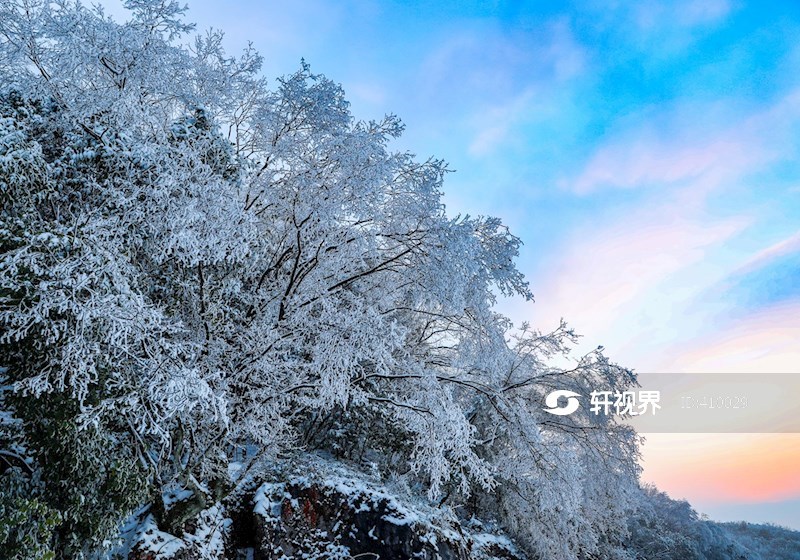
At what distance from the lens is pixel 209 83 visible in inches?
326

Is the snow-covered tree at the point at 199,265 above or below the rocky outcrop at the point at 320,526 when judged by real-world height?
above

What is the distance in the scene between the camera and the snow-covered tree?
4.76 meters

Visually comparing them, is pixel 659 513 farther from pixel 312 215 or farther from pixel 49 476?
pixel 49 476

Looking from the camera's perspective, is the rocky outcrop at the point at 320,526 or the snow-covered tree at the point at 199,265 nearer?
the snow-covered tree at the point at 199,265

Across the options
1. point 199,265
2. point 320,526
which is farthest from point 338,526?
point 199,265

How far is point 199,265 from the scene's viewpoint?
6.09 metres

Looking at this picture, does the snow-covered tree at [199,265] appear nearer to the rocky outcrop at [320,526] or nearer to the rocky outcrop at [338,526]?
the rocky outcrop at [320,526]

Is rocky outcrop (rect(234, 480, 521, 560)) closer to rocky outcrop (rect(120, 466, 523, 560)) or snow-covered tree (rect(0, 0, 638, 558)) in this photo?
rocky outcrop (rect(120, 466, 523, 560))

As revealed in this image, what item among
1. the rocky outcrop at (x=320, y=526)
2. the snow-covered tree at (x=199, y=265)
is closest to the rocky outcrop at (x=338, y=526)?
the rocky outcrop at (x=320, y=526)

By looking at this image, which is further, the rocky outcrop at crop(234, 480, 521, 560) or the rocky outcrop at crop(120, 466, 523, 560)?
the rocky outcrop at crop(234, 480, 521, 560)

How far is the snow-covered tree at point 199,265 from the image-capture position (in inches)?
187

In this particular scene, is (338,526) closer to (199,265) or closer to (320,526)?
(320,526)

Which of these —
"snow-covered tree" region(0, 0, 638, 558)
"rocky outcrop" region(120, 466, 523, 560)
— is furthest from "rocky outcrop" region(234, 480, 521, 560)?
"snow-covered tree" region(0, 0, 638, 558)

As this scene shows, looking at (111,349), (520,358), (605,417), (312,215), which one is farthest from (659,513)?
(111,349)
